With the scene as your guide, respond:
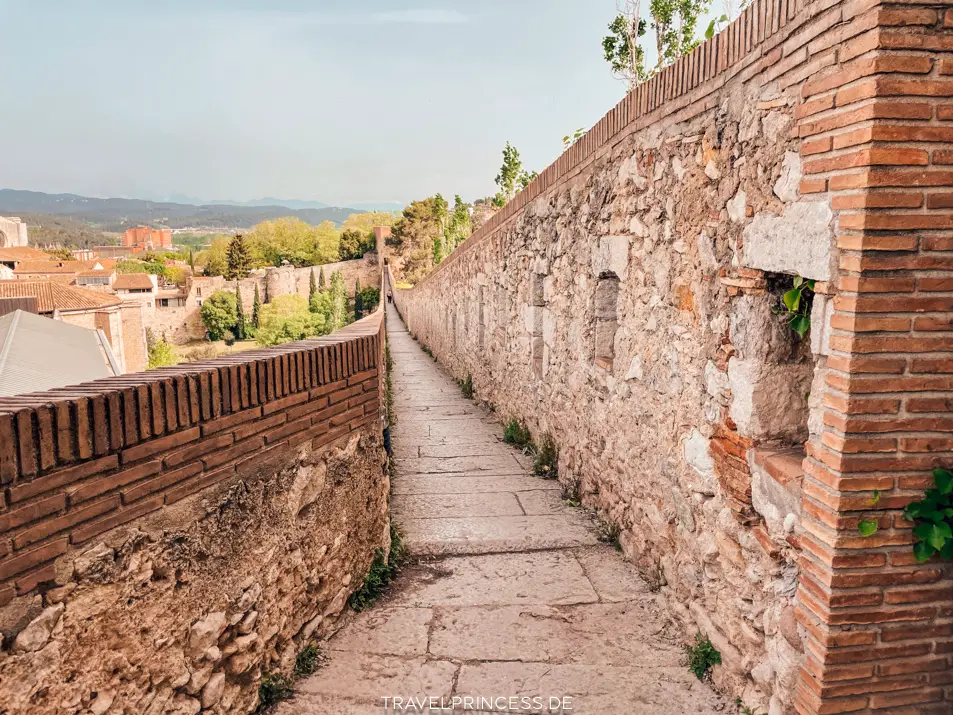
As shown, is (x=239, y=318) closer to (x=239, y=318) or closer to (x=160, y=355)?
(x=239, y=318)

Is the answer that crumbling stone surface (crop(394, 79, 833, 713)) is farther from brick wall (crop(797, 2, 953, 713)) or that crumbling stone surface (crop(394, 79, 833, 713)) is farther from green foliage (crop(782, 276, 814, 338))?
brick wall (crop(797, 2, 953, 713))

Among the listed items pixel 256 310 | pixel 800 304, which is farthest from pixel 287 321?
pixel 800 304

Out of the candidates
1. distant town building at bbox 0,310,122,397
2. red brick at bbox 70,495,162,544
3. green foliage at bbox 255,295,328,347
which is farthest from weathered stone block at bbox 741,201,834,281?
green foliage at bbox 255,295,328,347

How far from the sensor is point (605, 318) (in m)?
4.80

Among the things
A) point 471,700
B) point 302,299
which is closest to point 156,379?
point 471,700

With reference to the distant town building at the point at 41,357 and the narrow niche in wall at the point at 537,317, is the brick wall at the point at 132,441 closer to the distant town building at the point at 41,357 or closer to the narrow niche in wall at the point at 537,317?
the narrow niche in wall at the point at 537,317

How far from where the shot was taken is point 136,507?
2176 mm

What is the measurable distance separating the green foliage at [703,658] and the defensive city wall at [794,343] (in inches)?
2.7

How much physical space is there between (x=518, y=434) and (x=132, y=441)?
530 centimetres

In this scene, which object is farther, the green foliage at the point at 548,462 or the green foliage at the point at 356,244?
the green foliage at the point at 356,244

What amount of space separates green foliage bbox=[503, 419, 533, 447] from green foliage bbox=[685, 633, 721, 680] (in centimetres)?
376

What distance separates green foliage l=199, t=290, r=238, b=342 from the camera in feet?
219

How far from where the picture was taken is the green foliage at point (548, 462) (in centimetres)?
598

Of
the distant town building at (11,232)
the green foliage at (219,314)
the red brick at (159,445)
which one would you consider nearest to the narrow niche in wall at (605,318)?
the red brick at (159,445)
